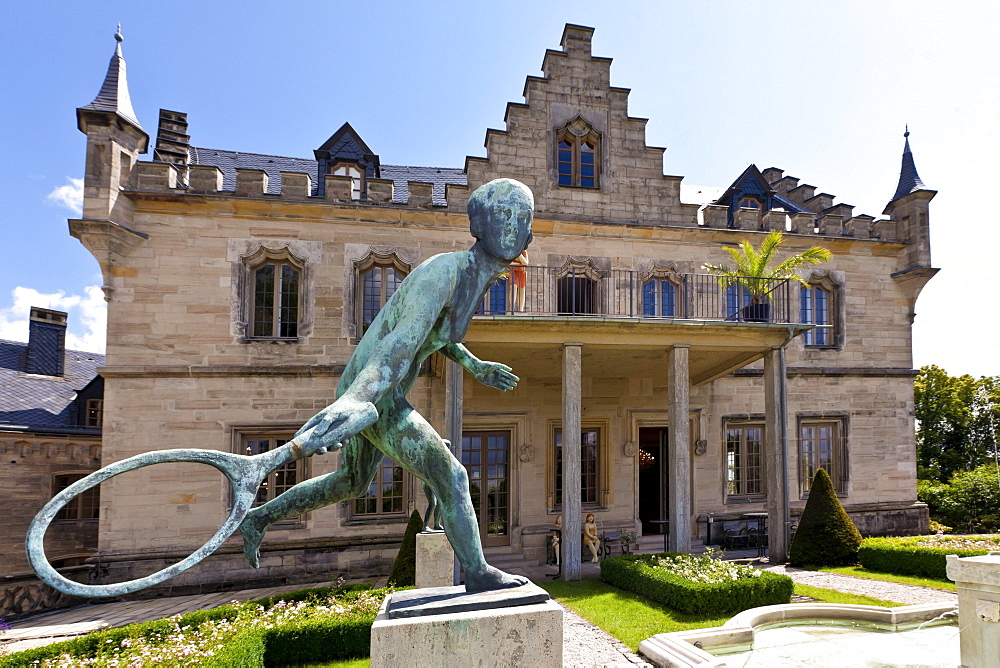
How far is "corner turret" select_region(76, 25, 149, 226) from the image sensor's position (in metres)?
13.2

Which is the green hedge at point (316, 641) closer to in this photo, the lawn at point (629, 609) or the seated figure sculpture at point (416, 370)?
the lawn at point (629, 609)

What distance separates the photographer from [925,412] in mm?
27594

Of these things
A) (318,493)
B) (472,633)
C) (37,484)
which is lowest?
(37,484)

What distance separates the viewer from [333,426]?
91.7 inches

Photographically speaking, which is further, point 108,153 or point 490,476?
point 490,476

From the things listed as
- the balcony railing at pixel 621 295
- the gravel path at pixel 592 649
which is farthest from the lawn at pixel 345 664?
the balcony railing at pixel 621 295

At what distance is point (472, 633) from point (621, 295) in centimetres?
1391

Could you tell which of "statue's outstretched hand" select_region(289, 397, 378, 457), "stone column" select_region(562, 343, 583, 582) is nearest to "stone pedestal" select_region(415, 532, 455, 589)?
"stone column" select_region(562, 343, 583, 582)

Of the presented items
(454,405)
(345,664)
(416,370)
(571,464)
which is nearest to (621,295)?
(571,464)

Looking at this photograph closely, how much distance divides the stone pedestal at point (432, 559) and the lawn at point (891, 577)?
30.5ft

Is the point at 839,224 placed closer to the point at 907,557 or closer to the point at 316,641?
the point at 907,557

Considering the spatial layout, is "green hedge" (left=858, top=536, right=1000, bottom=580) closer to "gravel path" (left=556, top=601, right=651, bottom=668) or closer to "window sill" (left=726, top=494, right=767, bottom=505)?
"window sill" (left=726, top=494, right=767, bottom=505)

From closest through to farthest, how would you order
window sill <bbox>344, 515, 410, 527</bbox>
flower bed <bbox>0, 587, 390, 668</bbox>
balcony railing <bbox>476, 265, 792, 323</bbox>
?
flower bed <bbox>0, 587, 390, 668</bbox>
window sill <bbox>344, 515, 410, 527</bbox>
balcony railing <bbox>476, 265, 792, 323</bbox>

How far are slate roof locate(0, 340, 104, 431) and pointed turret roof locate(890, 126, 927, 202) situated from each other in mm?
27674
